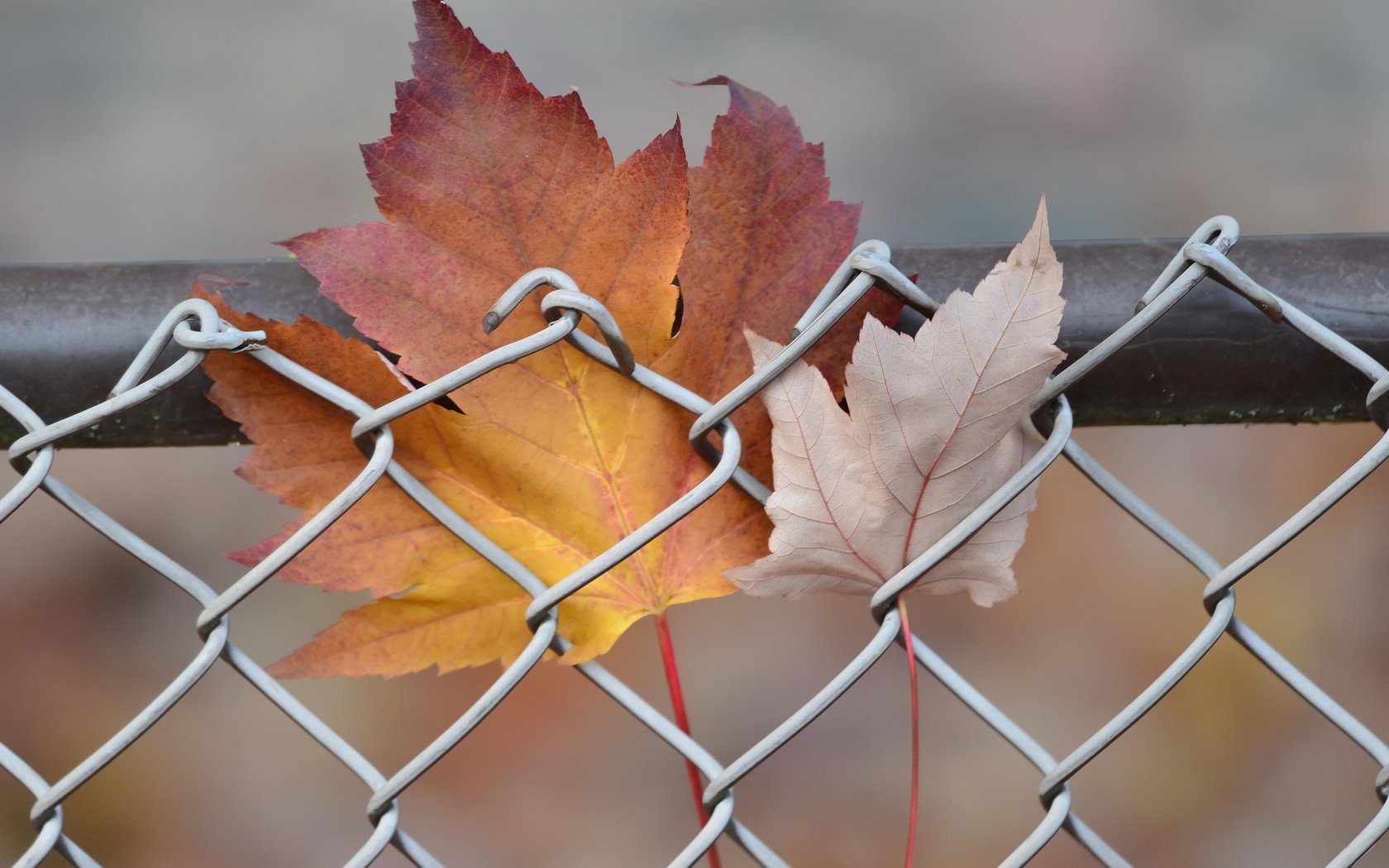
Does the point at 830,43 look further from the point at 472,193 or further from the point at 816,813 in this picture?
the point at 472,193

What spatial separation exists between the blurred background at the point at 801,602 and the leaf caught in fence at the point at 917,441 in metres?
1.41

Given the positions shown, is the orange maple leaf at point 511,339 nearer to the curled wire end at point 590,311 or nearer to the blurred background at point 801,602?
the curled wire end at point 590,311

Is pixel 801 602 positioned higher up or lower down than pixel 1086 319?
lower down

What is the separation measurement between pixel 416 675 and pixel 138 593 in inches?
25.2

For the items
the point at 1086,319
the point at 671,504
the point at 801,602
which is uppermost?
the point at 1086,319

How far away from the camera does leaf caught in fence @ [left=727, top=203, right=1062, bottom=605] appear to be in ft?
1.73

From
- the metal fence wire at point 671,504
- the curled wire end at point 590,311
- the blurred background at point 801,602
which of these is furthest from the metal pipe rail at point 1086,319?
the blurred background at point 801,602

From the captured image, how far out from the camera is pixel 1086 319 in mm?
574

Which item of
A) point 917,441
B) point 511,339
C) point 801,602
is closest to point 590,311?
point 511,339

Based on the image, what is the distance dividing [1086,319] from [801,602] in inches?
Answer: 69.2

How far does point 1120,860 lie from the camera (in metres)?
0.68

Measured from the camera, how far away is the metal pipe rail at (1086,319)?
1.88 ft

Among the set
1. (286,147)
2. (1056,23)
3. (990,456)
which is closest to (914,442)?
(990,456)

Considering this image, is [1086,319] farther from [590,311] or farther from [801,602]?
[801,602]
